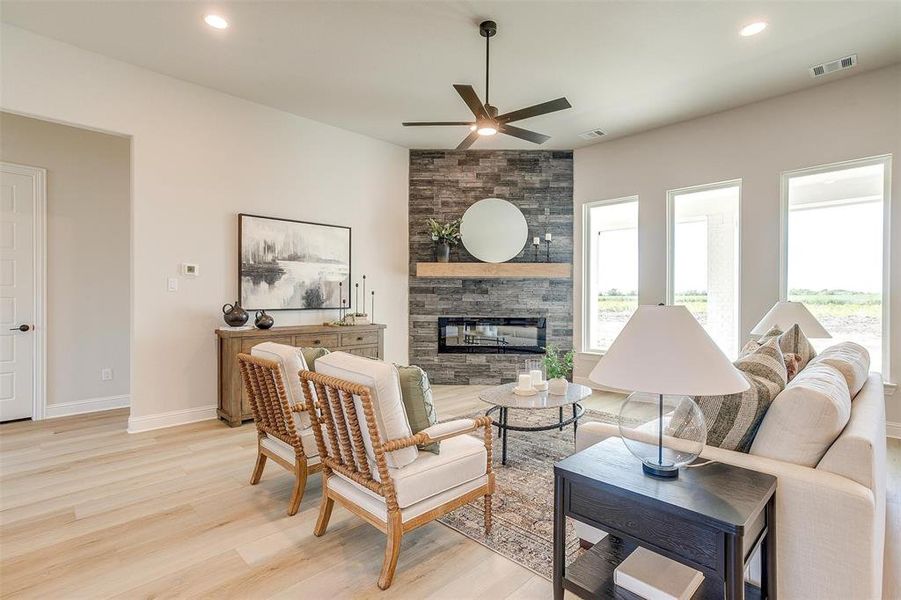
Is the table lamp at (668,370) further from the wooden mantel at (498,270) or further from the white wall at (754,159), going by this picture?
the wooden mantel at (498,270)

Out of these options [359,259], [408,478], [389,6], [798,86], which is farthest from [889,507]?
[359,259]

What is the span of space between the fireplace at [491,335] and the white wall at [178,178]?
173 centimetres

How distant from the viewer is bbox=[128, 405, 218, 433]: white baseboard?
149 inches

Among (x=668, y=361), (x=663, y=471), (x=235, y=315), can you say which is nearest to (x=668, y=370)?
(x=668, y=361)

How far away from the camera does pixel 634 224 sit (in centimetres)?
541

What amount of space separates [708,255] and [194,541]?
206 inches

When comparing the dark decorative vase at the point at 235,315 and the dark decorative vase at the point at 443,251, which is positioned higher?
the dark decorative vase at the point at 443,251

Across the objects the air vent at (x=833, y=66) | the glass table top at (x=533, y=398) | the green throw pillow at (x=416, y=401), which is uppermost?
the air vent at (x=833, y=66)

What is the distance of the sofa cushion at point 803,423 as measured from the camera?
1.46 m

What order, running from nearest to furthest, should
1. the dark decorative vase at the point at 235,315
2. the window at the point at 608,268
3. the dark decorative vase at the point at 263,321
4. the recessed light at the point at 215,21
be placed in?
the recessed light at the point at 215,21 → the dark decorative vase at the point at 235,315 → the dark decorative vase at the point at 263,321 → the window at the point at 608,268

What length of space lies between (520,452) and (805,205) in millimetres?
3706

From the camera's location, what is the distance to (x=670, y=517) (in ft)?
4.35

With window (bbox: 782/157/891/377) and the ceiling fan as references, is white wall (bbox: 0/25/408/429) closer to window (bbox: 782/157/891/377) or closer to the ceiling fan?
the ceiling fan

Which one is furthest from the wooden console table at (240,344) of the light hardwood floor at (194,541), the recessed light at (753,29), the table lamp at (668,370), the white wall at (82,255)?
the recessed light at (753,29)
